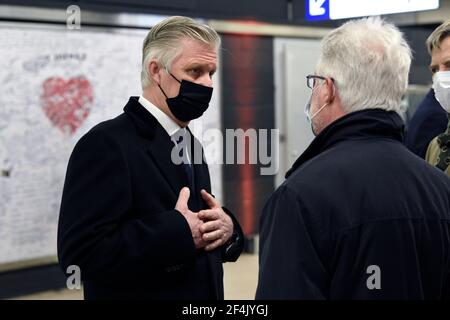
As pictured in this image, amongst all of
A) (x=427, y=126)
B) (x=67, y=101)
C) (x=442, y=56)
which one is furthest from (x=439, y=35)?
(x=67, y=101)

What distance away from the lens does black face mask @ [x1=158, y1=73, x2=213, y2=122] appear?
2.07 metres

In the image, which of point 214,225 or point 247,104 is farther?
point 247,104

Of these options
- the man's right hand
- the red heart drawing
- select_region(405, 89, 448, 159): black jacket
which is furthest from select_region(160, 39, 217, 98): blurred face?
the red heart drawing

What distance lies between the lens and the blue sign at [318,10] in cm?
254

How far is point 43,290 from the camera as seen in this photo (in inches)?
200

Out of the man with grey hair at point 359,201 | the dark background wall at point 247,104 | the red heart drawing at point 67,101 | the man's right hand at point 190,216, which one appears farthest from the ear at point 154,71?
the dark background wall at point 247,104

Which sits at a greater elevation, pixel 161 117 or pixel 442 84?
pixel 442 84

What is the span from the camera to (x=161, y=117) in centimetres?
209

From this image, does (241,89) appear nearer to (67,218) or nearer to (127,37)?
(127,37)

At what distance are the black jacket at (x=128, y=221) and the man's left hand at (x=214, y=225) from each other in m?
0.06

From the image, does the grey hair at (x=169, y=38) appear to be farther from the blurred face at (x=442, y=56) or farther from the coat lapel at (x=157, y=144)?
the blurred face at (x=442, y=56)

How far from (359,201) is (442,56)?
1.36 metres

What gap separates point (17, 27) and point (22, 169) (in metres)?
1.04

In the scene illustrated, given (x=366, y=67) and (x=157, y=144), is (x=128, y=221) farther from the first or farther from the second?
(x=366, y=67)
